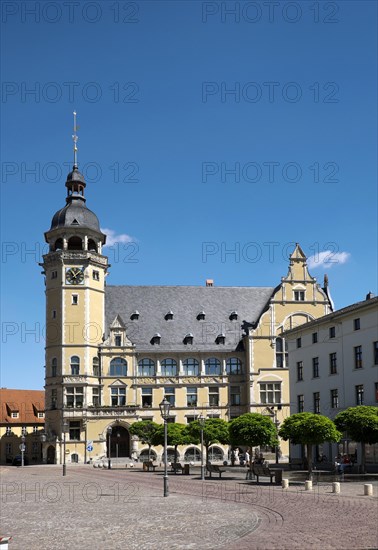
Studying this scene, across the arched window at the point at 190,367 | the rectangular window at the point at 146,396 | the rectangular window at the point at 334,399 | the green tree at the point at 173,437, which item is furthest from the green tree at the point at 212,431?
the arched window at the point at 190,367

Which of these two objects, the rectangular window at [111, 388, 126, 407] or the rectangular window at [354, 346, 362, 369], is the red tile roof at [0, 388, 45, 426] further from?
the rectangular window at [354, 346, 362, 369]

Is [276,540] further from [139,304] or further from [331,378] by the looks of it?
[139,304]

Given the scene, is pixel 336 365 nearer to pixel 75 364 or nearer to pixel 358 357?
pixel 358 357

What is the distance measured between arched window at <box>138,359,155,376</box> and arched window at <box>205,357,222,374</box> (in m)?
6.12

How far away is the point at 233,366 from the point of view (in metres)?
81.6

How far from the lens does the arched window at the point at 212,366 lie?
3189 inches

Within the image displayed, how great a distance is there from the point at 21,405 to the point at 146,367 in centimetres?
2621

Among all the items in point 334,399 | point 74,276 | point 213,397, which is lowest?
point 334,399

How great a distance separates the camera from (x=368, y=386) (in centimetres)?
5050

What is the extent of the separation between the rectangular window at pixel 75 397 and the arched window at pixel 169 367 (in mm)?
9476

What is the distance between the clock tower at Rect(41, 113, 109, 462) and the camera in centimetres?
7600

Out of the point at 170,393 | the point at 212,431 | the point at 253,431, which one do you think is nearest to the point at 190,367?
the point at 170,393

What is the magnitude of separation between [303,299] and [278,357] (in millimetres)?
7328

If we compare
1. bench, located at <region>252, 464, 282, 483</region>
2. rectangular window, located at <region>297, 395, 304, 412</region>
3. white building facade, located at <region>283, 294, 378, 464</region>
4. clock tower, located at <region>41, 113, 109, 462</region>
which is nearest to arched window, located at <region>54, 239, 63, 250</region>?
clock tower, located at <region>41, 113, 109, 462</region>
